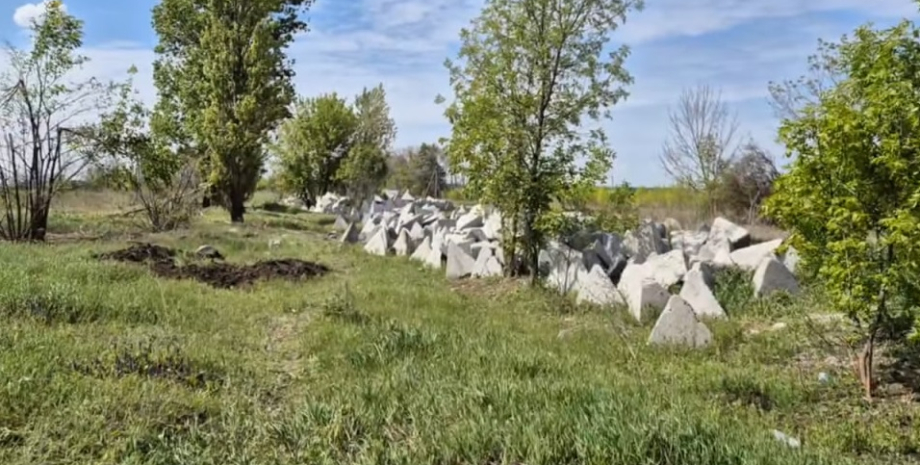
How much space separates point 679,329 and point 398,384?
2.85 metres

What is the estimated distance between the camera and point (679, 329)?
5.59 metres

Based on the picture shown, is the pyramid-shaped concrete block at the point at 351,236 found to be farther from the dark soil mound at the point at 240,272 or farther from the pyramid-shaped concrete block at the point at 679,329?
the pyramid-shaped concrete block at the point at 679,329

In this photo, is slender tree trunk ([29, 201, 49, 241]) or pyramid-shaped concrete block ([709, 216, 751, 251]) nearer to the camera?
pyramid-shaped concrete block ([709, 216, 751, 251])

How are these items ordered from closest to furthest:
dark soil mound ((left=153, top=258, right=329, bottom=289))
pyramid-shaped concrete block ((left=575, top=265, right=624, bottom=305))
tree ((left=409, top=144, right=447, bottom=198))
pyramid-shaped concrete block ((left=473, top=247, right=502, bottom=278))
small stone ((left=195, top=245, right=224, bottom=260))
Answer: pyramid-shaped concrete block ((left=575, top=265, right=624, bottom=305)) → dark soil mound ((left=153, top=258, right=329, bottom=289)) → pyramid-shaped concrete block ((left=473, top=247, right=502, bottom=278)) → small stone ((left=195, top=245, right=224, bottom=260)) → tree ((left=409, top=144, right=447, bottom=198))

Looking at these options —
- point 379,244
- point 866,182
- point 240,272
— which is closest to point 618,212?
point 866,182

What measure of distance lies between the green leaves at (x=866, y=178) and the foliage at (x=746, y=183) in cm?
1613

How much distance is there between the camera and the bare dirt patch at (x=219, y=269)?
856cm

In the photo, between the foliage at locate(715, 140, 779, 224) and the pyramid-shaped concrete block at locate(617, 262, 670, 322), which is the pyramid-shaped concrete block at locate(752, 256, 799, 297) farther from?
the foliage at locate(715, 140, 779, 224)

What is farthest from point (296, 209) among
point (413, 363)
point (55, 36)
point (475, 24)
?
point (413, 363)

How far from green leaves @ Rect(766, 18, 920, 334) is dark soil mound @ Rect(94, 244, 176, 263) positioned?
28.8 feet

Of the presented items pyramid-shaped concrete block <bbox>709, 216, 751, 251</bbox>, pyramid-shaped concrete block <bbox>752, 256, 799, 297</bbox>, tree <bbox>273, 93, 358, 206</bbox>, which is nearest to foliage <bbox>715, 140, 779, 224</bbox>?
pyramid-shaped concrete block <bbox>709, 216, 751, 251</bbox>

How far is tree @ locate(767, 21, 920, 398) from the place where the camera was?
13.0 ft

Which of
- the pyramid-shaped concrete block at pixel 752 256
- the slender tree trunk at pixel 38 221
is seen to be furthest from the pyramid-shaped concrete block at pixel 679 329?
the slender tree trunk at pixel 38 221

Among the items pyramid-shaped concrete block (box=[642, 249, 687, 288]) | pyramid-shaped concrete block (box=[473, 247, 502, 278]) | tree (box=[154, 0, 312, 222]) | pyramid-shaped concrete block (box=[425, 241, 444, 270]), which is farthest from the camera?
tree (box=[154, 0, 312, 222])
